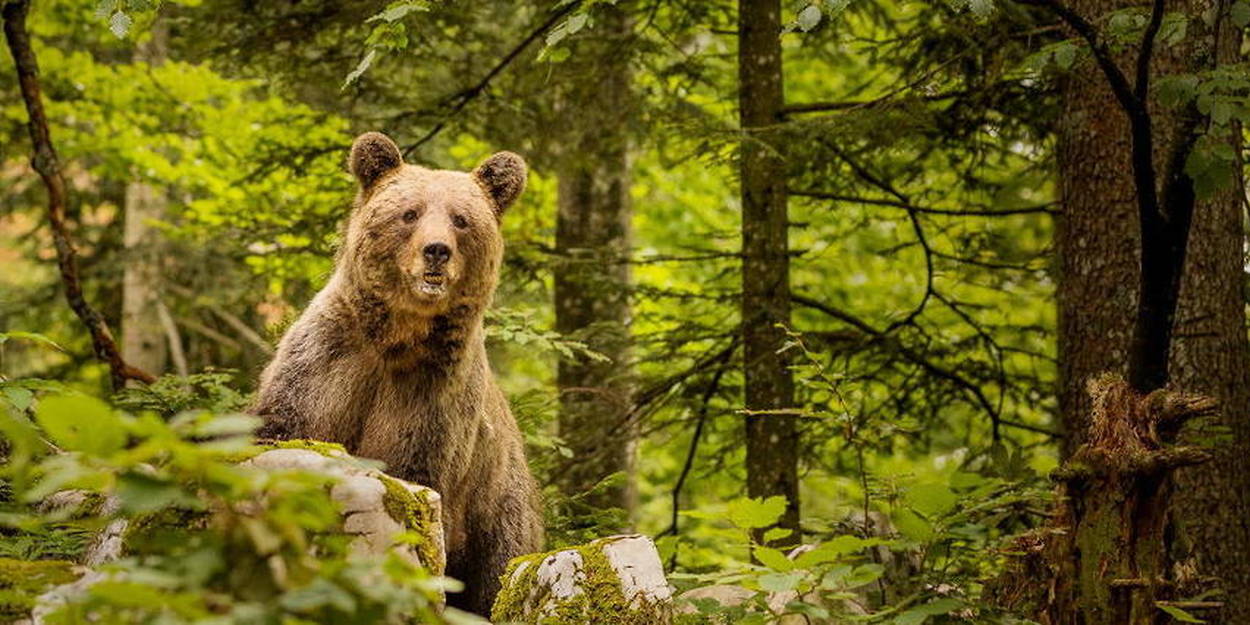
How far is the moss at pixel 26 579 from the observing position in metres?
2.80

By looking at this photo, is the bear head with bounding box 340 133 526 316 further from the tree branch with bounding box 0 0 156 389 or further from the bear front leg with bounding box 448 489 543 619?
the tree branch with bounding box 0 0 156 389

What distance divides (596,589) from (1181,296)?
3694 millimetres

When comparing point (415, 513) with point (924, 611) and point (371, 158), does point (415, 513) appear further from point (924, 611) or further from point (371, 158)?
point (371, 158)

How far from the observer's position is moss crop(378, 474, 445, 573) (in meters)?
3.36

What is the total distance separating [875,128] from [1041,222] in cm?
774

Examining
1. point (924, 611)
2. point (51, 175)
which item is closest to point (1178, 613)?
point (924, 611)

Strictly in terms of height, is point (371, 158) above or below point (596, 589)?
above

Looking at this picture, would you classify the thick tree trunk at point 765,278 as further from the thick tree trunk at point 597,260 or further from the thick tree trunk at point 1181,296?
the thick tree trunk at point 1181,296

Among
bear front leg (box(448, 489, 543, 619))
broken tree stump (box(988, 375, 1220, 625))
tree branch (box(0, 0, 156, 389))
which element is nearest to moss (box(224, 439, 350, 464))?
bear front leg (box(448, 489, 543, 619))

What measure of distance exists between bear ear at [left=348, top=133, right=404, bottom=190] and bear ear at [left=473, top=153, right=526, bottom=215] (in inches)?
16.6

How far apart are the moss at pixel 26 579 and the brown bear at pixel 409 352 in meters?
1.74

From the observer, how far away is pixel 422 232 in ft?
16.2

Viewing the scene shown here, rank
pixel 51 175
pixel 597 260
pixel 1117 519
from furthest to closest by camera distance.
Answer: pixel 597 260
pixel 51 175
pixel 1117 519

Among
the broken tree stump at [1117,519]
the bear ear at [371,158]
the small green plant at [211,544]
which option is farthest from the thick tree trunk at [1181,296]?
the small green plant at [211,544]
